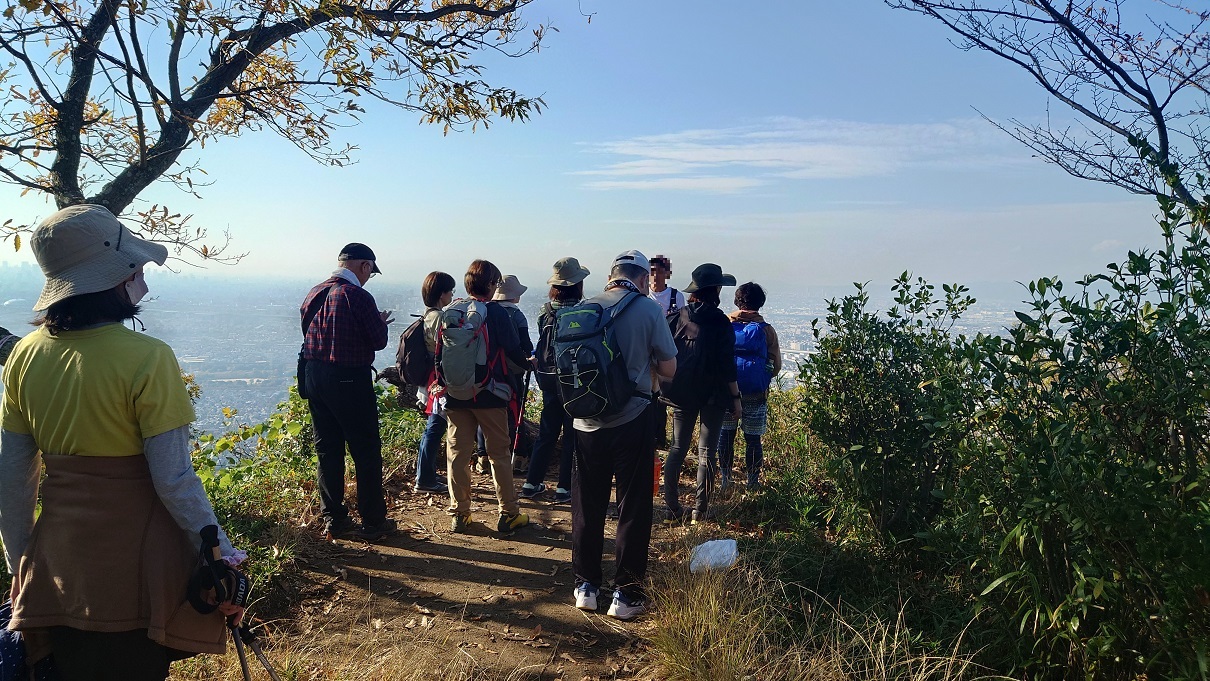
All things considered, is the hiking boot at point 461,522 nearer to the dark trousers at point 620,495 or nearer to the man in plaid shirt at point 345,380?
the man in plaid shirt at point 345,380

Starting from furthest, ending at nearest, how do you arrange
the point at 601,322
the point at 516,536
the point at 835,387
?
1. the point at 516,536
2. the point at 835,387
3. the point at 601,322

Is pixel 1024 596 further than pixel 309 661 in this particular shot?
No

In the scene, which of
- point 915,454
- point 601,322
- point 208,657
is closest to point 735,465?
point 915,454

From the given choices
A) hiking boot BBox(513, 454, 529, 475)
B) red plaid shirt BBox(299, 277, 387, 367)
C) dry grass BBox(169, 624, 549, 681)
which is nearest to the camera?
dry grass BBox(169, 624, 549, 681)

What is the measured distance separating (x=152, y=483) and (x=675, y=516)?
13.3ft

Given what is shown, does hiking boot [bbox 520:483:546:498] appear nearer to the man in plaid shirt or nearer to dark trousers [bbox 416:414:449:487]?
dark trousers [bbox 416:414:449:487]

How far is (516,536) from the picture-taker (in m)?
5.42

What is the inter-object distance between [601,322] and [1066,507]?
2.27 m

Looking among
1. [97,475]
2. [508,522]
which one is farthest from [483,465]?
[97,475]

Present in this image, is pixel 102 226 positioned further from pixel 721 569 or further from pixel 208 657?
pixel 721 569

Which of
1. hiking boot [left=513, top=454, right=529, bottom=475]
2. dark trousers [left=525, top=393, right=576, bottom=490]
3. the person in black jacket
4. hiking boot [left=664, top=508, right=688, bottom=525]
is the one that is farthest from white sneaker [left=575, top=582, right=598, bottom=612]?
hiking boot [left=513, top=454, right=529, bottom=475]

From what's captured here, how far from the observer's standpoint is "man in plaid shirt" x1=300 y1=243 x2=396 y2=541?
190 inches

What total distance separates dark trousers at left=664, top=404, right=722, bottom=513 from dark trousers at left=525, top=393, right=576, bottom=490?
90 centimetres

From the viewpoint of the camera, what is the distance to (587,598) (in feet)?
13.8
